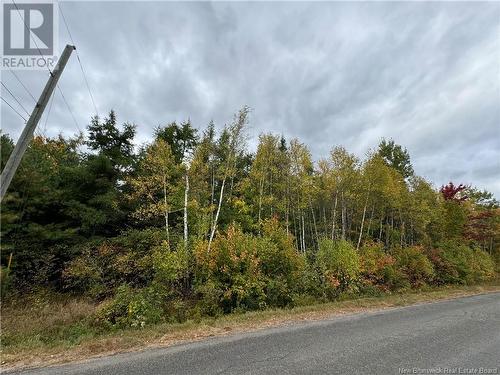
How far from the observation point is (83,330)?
7.79m

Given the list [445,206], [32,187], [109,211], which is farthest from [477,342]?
[445,206]

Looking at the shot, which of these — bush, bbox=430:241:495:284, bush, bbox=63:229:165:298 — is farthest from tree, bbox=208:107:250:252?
bush, bbox=430:241:495:284

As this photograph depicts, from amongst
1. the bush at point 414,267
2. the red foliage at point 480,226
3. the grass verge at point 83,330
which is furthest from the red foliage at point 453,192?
the grass verge at point 83,330

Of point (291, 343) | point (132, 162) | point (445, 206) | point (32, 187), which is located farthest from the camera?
point (445, 206)

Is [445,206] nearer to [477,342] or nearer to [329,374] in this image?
[477,342]

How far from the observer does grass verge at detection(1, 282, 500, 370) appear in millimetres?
5031

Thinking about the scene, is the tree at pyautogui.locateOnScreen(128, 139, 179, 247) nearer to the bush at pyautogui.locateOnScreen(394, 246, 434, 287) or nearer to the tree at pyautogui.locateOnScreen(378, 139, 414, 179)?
the bush at pyautogui.locateOnScreen(394, 246, 434, 287)

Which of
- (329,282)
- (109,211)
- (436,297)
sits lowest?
(436,297)

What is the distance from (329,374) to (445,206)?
87.0 ft

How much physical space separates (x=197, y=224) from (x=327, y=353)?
355 inches

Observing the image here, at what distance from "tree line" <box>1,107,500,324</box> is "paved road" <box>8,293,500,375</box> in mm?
4540

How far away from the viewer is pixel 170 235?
12680 mm

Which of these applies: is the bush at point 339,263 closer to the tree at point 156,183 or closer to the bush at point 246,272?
the bush at point 246,272

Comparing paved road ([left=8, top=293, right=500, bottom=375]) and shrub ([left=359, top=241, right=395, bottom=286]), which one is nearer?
paved road ([left=8, top=293, right=500, bottom=375])
